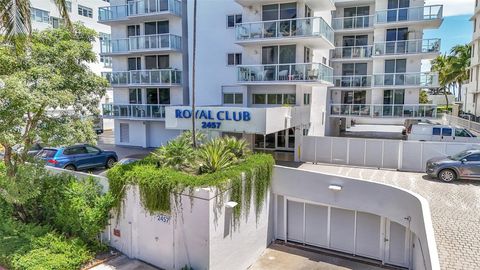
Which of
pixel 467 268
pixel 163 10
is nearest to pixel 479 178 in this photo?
pixel 467 268

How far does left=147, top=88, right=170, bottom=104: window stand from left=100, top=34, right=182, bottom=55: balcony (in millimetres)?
3279

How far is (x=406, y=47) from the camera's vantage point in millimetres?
27844

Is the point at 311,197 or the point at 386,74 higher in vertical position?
the point at 386,74

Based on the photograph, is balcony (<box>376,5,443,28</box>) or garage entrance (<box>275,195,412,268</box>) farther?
balcony (<box>376,5,443,28</box>)

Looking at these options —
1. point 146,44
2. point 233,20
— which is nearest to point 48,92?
point 146,44

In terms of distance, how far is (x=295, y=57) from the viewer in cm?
2273

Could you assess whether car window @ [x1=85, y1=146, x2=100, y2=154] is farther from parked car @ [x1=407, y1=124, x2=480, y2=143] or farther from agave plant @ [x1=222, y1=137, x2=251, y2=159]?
parked car @ [x1=407, y1=124, x2=480, y2=143]

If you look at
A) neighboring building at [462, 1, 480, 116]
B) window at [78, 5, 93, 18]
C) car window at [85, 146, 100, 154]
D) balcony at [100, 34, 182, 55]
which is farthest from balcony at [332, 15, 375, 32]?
window at [78, 5, 93, 18]

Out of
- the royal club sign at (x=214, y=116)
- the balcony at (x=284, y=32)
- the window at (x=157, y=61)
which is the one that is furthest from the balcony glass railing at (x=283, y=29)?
the window at (x=157, y=61)

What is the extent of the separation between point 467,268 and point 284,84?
1582cm

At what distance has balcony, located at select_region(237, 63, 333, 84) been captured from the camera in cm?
2153

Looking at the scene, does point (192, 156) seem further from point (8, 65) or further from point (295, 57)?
point (295, 57)

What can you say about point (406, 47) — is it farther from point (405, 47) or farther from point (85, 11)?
point (85, 11)

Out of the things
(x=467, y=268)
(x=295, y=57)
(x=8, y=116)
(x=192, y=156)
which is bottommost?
(x=467, y=268)
